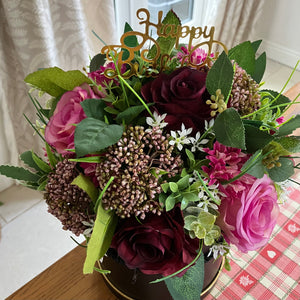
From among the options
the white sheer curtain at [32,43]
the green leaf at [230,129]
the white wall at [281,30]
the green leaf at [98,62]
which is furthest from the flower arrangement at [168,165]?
the white wall at [281,30]

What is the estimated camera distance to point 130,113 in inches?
18.6

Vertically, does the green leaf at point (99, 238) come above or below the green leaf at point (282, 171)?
below

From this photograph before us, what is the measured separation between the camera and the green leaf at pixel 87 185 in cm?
44

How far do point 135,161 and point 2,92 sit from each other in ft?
3.90

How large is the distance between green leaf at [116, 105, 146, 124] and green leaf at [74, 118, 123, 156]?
1.4 inches

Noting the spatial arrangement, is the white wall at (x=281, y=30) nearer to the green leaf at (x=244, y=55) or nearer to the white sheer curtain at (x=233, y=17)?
the white sheer curtain at (x=233, y=17)

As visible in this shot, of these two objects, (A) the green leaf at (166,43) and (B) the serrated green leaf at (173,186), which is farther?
(A) the green leaf at (166,43)

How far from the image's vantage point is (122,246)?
18.4 inches

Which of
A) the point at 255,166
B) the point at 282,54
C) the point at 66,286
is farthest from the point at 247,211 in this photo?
the point at 282,54

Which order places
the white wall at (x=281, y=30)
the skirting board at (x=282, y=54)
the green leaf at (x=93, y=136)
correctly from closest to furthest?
the green leaf at (x=93, y=136)
the white wall at (x=281, y=30)
the skirting board at (x=282, y=54)

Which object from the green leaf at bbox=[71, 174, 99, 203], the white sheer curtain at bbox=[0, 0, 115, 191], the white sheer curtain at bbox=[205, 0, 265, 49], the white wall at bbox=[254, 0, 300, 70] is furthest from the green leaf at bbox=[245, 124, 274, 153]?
the white wall at bbox=[254, 0, 300, 70]

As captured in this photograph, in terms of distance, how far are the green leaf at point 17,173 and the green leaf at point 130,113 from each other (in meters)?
0.19

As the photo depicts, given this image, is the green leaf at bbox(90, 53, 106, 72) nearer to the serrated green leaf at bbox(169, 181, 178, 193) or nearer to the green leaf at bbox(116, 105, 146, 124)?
the green leaf at bbox(116, 105, 146, 124)

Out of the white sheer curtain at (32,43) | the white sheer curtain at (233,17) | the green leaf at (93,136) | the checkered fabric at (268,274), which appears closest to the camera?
the green leaf at (93,136)
